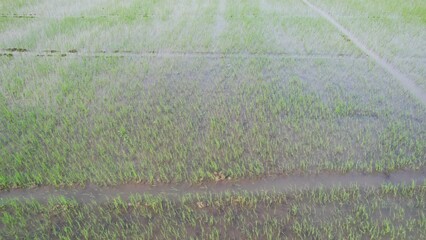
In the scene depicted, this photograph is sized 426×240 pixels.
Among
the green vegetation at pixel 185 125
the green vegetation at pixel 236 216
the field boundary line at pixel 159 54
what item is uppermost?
the field boundary line at pixel 159 54

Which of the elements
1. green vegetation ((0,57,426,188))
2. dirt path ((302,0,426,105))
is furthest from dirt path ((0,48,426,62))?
green vegetation ((0,57,426,188))

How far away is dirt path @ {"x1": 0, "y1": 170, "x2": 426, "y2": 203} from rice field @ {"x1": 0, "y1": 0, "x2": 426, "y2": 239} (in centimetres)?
1

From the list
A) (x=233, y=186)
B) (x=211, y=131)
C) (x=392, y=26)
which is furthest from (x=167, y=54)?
(x=392, y=26)

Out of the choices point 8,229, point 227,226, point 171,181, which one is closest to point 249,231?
point 227,226

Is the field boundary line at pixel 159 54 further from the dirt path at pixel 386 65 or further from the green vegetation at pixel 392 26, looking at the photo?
the green vegetation at pixel 392 26

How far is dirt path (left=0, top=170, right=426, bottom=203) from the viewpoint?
2861mm

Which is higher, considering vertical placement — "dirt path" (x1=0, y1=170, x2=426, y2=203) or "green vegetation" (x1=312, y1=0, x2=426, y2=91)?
"green vegetation" (x1=312, y1=0, x2=426, y2=91)

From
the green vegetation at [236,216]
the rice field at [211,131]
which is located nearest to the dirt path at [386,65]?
the rice field at [211,131]

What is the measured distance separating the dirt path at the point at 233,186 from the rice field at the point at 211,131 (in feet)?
0.04

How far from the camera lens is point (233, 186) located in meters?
2.97

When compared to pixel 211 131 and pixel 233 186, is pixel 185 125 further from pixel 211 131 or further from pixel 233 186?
pixel 233 186

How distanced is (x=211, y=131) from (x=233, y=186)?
2.66 feet

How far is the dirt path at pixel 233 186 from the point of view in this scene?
9.39ft

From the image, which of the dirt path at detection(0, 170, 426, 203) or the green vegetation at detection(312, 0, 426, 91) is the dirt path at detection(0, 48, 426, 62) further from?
the dirt path at detection(0, 170, 426, 203)
